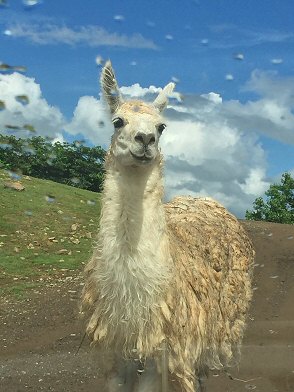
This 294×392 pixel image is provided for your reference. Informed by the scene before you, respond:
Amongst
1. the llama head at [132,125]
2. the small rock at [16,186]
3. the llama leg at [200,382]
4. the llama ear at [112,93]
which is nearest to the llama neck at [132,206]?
the llama head at [132,125]

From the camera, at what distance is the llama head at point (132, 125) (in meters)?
5.48

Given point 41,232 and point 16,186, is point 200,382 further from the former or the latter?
point 16,186

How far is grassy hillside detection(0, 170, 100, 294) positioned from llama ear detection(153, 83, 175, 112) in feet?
25.9

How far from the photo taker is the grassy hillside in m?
16.1

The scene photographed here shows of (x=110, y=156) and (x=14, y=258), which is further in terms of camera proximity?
(x=14, y=258)

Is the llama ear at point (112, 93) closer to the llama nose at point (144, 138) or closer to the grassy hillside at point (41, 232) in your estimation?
the llama nose at point (144, 138)

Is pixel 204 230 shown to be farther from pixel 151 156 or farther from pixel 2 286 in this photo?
pixel 2 286

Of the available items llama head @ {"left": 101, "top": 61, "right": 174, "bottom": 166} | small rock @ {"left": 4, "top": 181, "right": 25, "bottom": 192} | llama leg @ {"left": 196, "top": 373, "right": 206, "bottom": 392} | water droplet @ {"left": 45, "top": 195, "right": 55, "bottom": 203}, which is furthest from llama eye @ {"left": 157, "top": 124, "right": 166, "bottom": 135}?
small rock @ {"left": 4, "top": 181, "right": 25, "bottom": 192}

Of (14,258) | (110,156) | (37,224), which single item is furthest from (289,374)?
(37,224)

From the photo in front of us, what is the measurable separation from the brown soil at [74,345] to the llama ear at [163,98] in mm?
2429

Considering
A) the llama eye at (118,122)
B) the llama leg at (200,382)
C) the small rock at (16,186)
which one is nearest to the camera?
the llama eye at (118,122)

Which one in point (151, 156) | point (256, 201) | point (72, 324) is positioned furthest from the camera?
point (256, 201)

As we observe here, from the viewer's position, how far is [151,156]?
547cm

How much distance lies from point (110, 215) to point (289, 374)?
6178 mm
